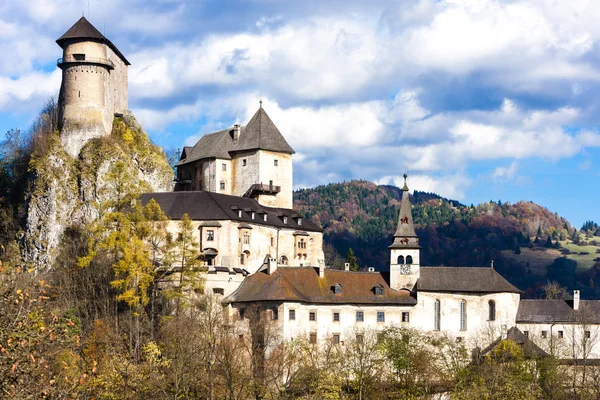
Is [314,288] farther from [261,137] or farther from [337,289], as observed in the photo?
[261,137]

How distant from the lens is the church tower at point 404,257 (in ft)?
269

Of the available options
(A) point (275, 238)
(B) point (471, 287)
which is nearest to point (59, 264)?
(A) point (275, 238)

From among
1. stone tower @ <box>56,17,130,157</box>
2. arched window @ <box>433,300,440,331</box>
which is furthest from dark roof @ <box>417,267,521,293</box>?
stone tower @ <box>56,17,130,157</box>

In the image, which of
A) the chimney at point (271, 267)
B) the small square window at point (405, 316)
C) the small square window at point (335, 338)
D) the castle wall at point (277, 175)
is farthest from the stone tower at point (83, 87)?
the small square window at point (405, 316)

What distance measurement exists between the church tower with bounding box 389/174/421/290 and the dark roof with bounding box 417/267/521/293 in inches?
36.8

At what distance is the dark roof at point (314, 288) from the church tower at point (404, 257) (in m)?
0.95

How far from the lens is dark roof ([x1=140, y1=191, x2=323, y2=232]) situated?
84312 mm

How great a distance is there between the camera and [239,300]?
77.6m

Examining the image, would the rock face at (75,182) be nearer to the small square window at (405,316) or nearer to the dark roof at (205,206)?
the dark roof at (205,206)

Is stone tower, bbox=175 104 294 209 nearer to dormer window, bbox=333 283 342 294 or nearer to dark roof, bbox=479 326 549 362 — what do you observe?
dormer window, bbox=333 283 342 294

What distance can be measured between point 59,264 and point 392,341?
1238 inches

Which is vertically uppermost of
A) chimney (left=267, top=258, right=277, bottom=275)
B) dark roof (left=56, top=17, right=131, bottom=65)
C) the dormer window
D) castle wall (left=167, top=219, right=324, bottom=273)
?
→ dark roof (left=56, top=17, right=131, bottom=65)

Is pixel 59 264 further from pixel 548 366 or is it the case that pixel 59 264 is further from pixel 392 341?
pixel 548 366

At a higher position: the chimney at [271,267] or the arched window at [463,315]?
the chimney at [271,267]
